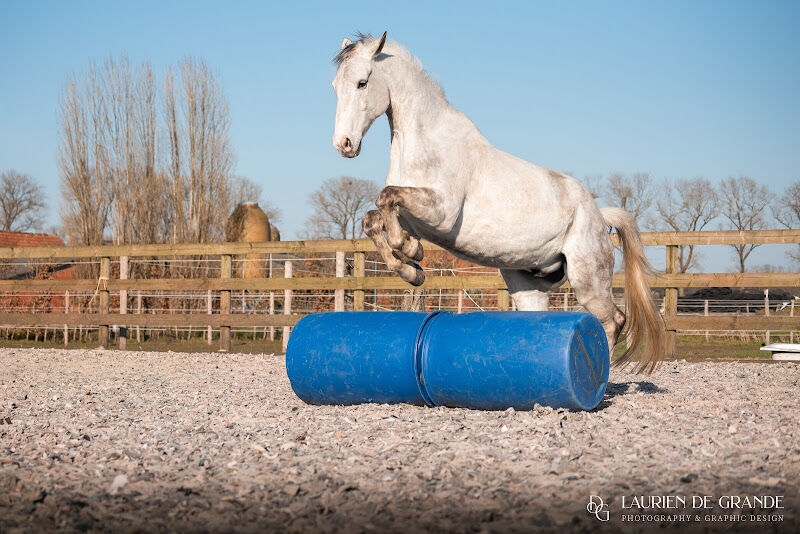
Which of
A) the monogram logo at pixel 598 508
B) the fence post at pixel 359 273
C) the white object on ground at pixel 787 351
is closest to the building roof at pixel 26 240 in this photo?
the fence post at pixel 359 273

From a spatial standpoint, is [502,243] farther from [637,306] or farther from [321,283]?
[321,283]

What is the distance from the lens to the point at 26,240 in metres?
29.8

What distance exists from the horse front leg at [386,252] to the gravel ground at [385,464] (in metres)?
0.75

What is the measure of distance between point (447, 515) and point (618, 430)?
1.44 m

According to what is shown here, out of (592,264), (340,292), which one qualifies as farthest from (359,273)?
(592,264)

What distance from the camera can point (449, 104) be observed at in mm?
4418

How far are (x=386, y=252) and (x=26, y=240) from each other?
1183 inches

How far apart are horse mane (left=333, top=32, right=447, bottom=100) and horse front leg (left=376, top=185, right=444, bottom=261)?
81 cm

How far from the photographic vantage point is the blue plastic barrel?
362 centimetres

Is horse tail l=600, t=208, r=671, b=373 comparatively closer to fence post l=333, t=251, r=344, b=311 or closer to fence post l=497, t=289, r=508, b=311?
fence post l=497, t=289, r=508, b=311

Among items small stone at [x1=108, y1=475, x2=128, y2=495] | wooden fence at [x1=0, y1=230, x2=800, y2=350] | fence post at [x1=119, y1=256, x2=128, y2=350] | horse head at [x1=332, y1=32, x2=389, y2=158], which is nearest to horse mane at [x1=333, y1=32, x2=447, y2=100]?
horse head at [x1=332, y1=32, x2=389, y2=158]

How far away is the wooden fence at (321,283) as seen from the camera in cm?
778

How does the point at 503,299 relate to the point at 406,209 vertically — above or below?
below

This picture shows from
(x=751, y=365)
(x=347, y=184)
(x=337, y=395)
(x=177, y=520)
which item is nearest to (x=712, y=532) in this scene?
(x=177, y=520)
